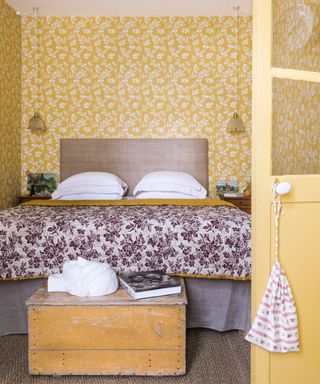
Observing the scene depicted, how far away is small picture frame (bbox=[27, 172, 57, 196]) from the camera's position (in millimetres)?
4719

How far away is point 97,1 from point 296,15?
3.00 m

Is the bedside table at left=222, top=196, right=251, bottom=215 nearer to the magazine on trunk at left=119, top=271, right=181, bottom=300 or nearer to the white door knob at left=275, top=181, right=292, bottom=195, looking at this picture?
the magazine on trunk at left=119, top=271, right=181, bottom=300

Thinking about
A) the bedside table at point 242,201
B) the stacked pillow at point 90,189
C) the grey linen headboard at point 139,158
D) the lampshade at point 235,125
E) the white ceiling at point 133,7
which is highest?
the white ceiling at point 133,7

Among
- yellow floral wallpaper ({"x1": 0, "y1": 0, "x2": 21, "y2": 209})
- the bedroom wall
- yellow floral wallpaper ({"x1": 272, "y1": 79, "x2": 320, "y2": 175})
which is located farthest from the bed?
the bedroom wall

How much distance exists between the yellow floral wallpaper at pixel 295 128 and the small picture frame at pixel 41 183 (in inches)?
135

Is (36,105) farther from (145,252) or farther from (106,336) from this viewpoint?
(106,336)

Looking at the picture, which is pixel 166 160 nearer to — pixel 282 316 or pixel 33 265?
pixel 33 265

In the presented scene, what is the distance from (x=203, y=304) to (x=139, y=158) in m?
2.45

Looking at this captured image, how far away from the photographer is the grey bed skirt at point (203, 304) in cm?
254

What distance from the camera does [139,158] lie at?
15.5 ft

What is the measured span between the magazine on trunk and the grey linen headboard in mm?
2563

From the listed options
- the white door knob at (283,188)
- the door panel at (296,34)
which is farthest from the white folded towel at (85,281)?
the door panel at (296,34)

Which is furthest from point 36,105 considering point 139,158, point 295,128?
point 295,128

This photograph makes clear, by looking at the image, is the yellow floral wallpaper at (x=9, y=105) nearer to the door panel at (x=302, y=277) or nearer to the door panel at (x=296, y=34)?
the door panel at (x=296, y=34)
